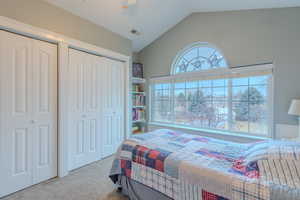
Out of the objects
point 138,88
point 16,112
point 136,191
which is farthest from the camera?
point 138,88

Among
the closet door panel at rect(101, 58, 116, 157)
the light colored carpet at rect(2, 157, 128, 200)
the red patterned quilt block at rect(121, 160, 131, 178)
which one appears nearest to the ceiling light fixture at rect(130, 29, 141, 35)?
the closet door panel at rect(101, 58, 116, 157)

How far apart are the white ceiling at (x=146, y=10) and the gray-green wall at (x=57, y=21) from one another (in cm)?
10

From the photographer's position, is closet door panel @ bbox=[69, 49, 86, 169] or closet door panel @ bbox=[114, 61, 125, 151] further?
closet door panel @ bbox=[114, 61, 125, 151]

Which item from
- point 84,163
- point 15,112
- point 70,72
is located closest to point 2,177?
point 15,112

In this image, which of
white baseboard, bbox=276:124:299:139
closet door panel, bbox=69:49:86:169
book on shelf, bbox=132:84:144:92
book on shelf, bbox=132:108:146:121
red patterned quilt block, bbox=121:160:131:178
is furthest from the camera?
book on shelf, bbox=132:84:144:92

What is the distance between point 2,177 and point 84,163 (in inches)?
42.3

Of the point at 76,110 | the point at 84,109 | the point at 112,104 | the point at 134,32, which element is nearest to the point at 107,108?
the point at 112,104

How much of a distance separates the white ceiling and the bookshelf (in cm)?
111

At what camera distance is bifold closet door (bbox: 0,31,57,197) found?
1.90 metres

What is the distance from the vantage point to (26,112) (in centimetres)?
206

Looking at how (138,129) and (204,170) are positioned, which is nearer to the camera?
(204,170)

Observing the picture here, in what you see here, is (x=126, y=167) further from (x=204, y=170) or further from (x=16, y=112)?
(x=16, y=112)

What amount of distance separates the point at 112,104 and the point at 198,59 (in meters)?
2.05

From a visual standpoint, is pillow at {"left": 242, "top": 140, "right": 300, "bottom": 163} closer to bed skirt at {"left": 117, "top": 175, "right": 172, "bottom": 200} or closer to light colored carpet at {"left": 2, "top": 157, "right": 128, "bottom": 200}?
bed skirt at {"left": 117, "top": 175, "right": 172, "bottom": 200}
